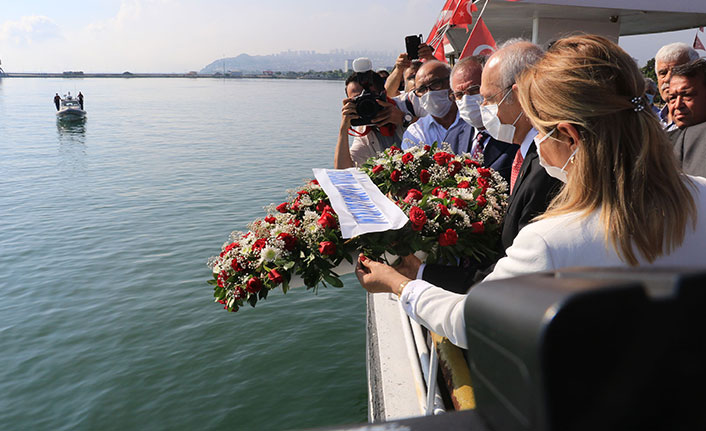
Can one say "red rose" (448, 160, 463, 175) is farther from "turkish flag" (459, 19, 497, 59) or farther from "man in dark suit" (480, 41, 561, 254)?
"turkish flag" (459, 19, 497, 59)

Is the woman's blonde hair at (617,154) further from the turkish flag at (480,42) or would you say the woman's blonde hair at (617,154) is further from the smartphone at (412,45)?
the turkish flag at (480,42)

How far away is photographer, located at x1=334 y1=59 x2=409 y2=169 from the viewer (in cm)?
418

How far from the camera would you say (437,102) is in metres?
4.25

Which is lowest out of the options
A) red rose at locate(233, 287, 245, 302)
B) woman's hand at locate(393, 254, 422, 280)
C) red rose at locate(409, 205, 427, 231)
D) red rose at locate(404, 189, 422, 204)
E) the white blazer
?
red rose at locate(233, 287, 245, 302)

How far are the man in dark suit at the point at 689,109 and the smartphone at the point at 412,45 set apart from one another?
326 cm

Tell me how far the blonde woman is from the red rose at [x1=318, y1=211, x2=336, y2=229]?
121 cm

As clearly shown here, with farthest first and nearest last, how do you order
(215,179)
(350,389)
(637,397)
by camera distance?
1. (215,179)
2. (350,389)
3. (637,397)

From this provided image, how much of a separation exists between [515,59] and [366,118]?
170cm

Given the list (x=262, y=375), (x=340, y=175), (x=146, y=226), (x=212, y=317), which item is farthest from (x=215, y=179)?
(x=340, y=175)

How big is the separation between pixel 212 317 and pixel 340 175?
5.39 m

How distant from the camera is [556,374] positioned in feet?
1.64

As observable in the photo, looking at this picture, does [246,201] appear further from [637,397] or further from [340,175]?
[637,397]

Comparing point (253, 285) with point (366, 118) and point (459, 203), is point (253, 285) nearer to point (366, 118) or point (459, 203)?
point (459, 203)

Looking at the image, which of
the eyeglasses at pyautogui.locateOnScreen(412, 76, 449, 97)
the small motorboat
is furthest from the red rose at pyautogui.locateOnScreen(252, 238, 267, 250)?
the small motorboat
